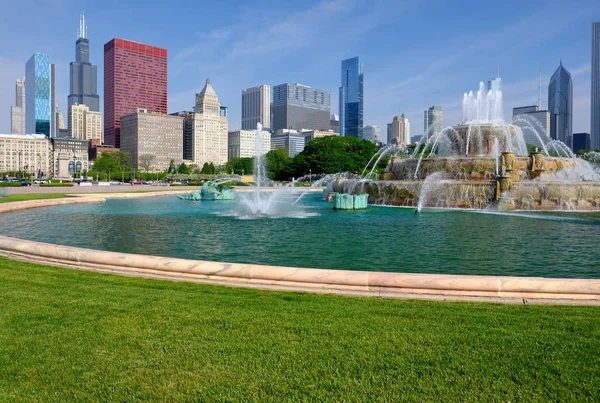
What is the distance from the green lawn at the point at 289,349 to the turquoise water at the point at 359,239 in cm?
376

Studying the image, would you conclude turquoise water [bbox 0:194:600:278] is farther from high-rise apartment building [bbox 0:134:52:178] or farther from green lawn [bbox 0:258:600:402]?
high-rise apartment building [bbox 0:134:52:178]

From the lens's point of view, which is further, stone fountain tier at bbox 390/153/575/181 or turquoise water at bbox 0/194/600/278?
stone fountain tier at bbox 390/153/575/181

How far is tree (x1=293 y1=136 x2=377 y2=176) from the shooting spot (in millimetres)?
88250

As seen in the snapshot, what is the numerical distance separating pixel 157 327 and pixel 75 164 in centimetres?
19271

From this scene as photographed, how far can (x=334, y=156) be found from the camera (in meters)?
88.4

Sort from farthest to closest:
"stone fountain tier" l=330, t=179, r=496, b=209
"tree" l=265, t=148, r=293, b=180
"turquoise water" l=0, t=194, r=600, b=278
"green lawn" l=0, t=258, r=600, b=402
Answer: "tree" l=265, t=148, r=293, b=180
"stone fountain tier" l=330, t=179, r=496, b=209
"turquoise water" l=0, t=194, r=600, b=278
"green lawn" l=0, t=258, r=600, b=402

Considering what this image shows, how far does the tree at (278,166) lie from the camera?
99.3 metres

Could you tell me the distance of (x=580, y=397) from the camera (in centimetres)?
355

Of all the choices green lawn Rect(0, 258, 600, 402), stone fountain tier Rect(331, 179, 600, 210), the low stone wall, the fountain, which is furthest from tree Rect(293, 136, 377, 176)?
green lawn Rect(0, 258, 600, 402)

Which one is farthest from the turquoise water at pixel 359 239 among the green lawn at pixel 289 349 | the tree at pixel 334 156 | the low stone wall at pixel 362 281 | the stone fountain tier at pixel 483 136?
the tree at pixel 334 156

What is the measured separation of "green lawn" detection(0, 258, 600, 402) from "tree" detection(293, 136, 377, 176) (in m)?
82.3

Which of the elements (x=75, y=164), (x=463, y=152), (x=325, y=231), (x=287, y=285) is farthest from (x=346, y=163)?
(x=75, y=164)

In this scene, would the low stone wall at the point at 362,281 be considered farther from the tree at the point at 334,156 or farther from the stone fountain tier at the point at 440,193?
the tree at the point at 334,156

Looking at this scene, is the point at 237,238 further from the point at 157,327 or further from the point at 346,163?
the point at 346,163
